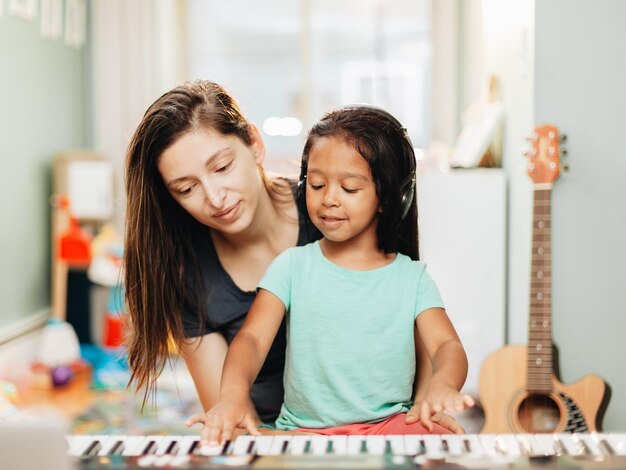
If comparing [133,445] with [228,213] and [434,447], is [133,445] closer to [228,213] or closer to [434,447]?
[434,447]

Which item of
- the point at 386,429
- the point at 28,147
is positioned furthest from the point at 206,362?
the point at 28,147

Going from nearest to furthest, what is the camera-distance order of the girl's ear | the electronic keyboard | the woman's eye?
1. the electronic keyboard
2. the woman's eye
3. the girl's ear

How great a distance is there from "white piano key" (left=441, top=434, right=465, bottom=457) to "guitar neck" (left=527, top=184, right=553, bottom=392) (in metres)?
1.17

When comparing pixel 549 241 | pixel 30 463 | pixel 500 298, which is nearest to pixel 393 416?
pixel 30 463

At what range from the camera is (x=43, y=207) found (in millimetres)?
4020

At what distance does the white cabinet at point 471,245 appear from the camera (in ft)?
8.44

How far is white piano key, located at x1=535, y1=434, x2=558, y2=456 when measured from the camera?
33.9 inches

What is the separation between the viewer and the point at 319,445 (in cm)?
91

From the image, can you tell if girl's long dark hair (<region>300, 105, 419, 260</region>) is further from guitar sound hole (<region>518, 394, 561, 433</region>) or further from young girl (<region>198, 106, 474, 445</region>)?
guitar sound hole (<region>518, 394, 561, 433</region>)

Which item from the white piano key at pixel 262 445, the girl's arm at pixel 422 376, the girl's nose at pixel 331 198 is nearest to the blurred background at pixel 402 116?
the girl's nose at pixel 331 198

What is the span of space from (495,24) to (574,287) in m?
1.32

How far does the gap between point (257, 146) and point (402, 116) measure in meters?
3.48

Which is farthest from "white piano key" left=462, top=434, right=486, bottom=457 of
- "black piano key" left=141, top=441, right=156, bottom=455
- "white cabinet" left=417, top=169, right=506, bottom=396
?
"white cabinet" left=417, top=169, right=506, bottom=396

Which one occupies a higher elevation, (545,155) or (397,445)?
(545,155)
